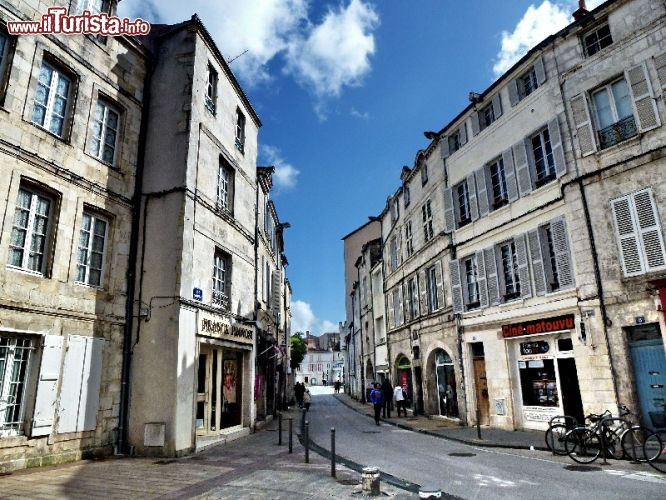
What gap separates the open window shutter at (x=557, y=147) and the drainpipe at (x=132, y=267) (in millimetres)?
11360

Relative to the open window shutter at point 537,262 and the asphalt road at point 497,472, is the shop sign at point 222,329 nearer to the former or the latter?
the asphalt road at point 497,472

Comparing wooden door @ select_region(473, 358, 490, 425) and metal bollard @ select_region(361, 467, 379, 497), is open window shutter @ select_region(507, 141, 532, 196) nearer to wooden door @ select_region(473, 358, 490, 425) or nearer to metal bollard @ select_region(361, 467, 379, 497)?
A: wooden door @ select_region(473, 358, 490, 425)

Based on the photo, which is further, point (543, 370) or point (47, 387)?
point (543, 370)

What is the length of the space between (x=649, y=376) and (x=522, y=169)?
6671 millimetres

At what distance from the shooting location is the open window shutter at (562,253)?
39.8ft

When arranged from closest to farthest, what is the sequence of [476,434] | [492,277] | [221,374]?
[476,434], [221,374], [492,277]

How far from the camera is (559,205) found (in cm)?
1255

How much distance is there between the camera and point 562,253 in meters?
12.3

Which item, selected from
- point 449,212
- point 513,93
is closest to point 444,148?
point 449,212

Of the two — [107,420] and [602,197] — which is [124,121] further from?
[602,197]

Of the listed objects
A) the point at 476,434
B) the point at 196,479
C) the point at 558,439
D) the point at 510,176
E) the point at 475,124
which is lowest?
the point at 476,434

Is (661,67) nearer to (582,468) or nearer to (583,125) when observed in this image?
(583,125)

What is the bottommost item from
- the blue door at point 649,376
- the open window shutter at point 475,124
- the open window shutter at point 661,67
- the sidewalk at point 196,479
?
the sidewalk at point 196,479

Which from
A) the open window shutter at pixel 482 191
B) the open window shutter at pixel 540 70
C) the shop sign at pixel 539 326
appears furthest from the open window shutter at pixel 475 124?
the shop sign at pixel 539 326
